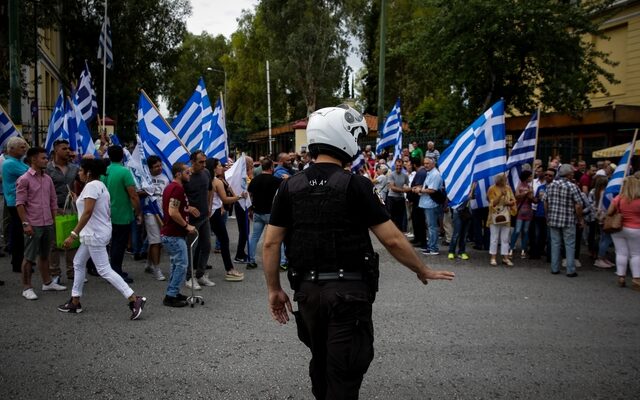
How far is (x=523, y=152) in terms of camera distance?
10.6m

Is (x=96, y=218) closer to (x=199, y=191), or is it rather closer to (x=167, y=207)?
(x=167, y=207)

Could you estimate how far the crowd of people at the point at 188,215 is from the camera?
267 inches

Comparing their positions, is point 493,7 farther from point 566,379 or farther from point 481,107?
point 566,379

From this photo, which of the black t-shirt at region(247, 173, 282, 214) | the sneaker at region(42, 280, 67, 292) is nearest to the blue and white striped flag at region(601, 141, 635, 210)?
the black t-shirt at region(247, 173, 282, 214)

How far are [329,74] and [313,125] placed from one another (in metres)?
40.3

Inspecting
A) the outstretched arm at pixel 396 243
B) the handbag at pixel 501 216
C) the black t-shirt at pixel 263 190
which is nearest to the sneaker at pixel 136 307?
the black t-shirt at pixel 263 190

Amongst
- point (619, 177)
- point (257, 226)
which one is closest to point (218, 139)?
point (257, 226)

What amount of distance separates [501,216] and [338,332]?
7.91 m

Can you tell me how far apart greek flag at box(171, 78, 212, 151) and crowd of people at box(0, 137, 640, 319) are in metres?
0.91

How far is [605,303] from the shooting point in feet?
24.7

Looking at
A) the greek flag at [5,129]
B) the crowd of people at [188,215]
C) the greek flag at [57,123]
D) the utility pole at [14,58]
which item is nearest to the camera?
the crowd of people at [188,215]

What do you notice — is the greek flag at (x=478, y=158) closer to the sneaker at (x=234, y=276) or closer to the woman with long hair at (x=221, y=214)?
the woman with long hair at (x=221, y=214)

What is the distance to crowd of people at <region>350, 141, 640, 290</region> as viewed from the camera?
28.8ft

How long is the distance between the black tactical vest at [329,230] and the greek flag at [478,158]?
24.0 feet
